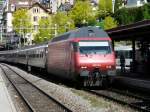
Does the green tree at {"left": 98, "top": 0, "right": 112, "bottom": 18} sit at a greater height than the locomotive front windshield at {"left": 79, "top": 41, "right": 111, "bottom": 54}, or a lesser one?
greater

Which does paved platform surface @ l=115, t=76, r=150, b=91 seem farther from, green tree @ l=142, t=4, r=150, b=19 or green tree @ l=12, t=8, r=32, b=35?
green tree @ l=12, t=8, r=32, b=35

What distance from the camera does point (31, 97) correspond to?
23.4 metres

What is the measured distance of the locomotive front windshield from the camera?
2623 cm

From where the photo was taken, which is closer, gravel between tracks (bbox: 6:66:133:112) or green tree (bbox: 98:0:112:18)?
gravel between tracks (bbox: 6:66:133:112)

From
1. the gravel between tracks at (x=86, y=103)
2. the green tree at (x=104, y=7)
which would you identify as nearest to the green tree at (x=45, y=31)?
the green tree at (x=104, y=7)

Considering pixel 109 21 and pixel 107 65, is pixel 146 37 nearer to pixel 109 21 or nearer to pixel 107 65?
pixel 107 65

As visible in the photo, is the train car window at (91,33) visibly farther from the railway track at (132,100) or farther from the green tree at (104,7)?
the green tree at (104,7)

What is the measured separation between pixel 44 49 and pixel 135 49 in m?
10.1

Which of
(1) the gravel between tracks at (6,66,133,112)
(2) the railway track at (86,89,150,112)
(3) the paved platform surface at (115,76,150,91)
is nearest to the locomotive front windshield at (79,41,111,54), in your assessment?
(3) the paved platform surface at (115,76,150,91)

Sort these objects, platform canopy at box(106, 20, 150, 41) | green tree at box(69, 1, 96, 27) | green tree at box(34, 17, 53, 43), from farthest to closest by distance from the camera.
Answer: green tree at box(34, 17, 53, 43), green tree at box(69, 1, 96, 27), platform canopy at box(106, 20, 150, 41)

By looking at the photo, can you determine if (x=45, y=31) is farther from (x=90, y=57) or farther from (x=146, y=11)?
(x=90, y=57)

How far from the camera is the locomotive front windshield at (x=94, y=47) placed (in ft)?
86.1

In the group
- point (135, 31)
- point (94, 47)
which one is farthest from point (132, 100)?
point (135, 31)

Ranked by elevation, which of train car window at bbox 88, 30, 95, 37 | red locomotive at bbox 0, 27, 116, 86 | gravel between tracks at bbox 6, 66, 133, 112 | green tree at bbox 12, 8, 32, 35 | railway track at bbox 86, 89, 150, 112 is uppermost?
green tree at bbox 12, 8, 32, 35
